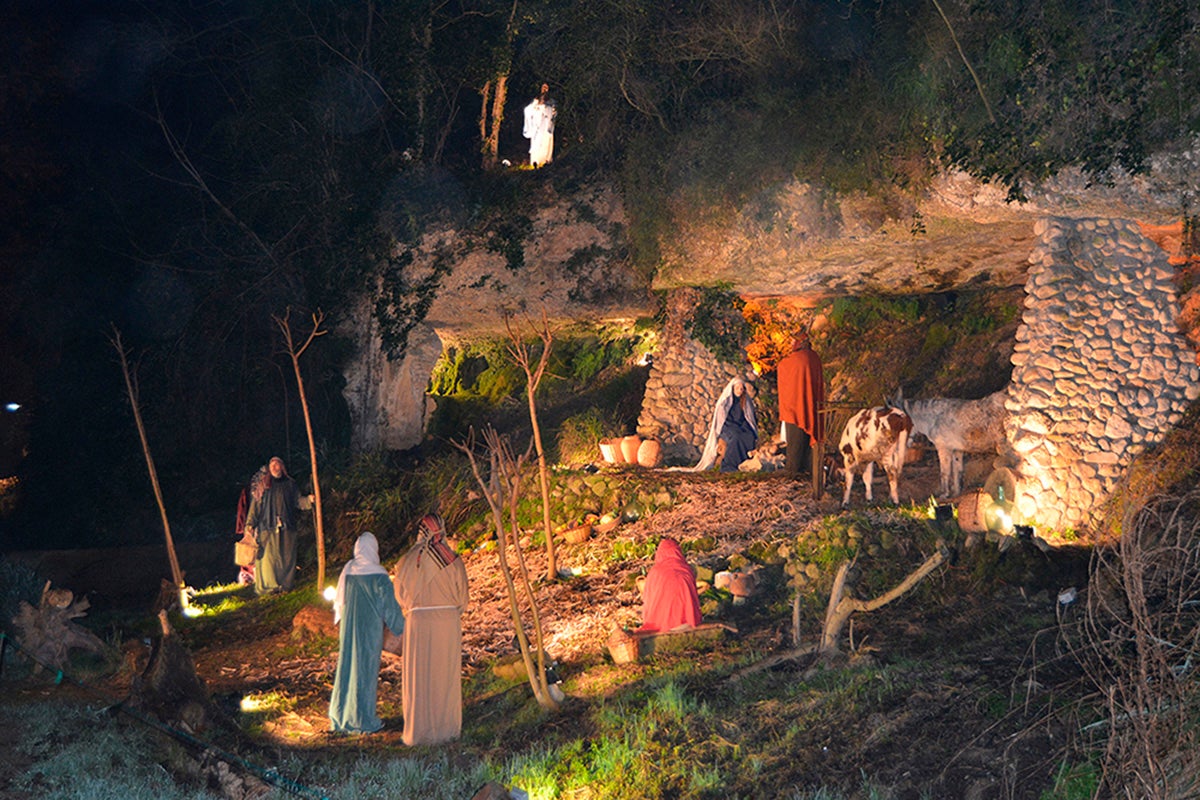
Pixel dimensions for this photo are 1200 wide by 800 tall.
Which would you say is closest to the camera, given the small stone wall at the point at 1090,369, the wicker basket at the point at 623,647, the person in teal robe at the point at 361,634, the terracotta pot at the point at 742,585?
the person in teal robe at the point at 361,634

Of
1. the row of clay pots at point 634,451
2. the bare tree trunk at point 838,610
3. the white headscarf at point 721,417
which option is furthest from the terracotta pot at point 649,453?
the bare tree trunk at point 838,610

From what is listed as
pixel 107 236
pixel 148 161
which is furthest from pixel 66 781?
pixel 148 161

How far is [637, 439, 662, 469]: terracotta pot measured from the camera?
565 inches

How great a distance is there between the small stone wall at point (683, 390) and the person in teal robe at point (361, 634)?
24.6 feet

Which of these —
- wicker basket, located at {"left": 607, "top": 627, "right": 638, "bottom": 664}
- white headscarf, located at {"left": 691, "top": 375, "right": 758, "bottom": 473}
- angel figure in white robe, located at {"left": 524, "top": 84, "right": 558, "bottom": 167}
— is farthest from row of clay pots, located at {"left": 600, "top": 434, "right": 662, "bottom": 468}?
wicker basket, located at {"left": 607, "top": 627, "right": 638, "bottom": 664}

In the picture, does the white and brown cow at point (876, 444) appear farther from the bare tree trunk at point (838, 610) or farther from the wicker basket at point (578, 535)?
the bare tree trunk at point (838, 610)

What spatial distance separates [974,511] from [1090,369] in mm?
1825

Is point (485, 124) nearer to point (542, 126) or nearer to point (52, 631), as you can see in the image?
point (542, 126)

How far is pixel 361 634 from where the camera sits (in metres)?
7.79

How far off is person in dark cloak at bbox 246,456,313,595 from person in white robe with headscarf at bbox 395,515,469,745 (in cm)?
591

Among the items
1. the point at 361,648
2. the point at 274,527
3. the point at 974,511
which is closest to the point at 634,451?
the point at 274,527

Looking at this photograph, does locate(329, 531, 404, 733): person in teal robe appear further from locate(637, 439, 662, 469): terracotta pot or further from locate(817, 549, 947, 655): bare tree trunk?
locate(637, 439, 662, 469): terracotta pot

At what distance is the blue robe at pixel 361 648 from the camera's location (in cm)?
776

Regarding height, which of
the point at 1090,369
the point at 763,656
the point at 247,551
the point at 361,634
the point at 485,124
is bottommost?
the point at 763,656
